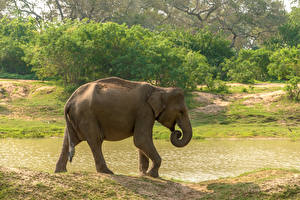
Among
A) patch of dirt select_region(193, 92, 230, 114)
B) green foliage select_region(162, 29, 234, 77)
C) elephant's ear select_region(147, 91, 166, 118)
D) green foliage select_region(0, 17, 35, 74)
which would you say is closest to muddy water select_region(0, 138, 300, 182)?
elephant's ear select_region(147, 91, 166, 118)

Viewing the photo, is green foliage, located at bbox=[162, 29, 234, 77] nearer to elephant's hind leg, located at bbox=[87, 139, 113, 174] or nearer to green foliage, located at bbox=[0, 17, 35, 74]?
green foliage, located at bbox=[0, 17, 35, 74]

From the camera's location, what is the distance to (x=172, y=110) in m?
9.45

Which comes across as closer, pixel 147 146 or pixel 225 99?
pixel 147 146

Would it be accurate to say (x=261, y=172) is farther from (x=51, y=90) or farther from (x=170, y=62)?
(x=51, y=90)

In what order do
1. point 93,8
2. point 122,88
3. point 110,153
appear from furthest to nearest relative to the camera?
1. point 93,8
2. point 110,153
3. point 122,88

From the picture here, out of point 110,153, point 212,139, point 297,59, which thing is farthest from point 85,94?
point 297,59

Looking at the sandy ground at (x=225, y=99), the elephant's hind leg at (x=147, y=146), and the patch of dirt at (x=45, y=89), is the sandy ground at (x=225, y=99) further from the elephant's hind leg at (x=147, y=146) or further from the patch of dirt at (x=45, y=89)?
the elephant's hind leg at (x=147, y=146)

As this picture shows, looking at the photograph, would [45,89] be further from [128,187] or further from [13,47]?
[128,187]

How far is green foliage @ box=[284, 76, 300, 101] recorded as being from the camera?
23375 mm

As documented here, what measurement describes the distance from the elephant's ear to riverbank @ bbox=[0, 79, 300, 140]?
9.37 metres

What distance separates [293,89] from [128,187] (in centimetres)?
1816

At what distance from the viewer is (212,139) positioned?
18422mm

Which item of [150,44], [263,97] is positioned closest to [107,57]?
[150,44]

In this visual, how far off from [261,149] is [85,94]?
8.66 meters
